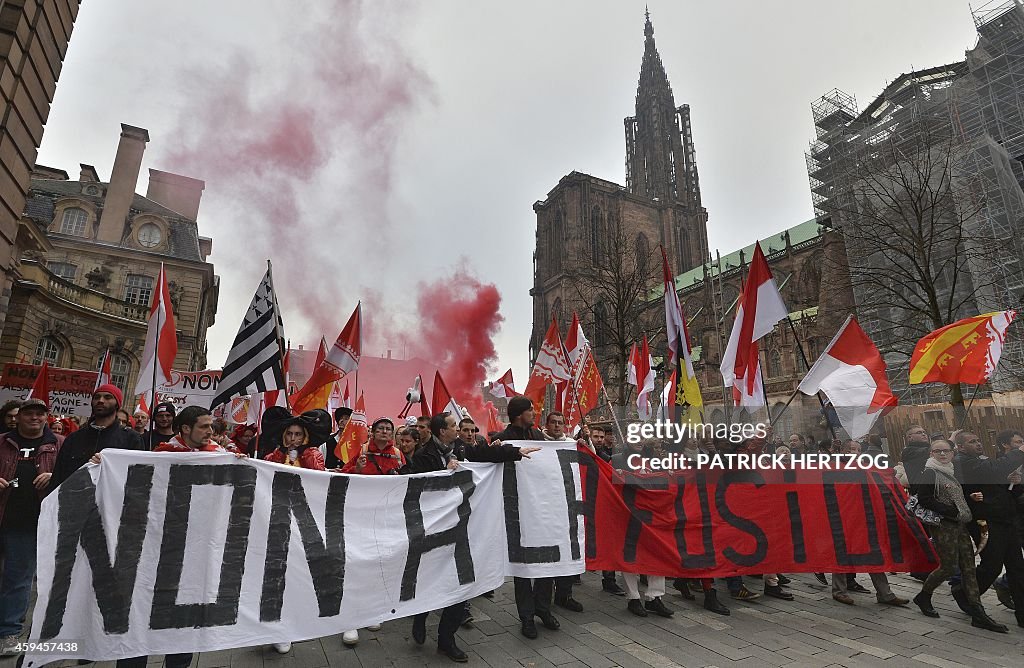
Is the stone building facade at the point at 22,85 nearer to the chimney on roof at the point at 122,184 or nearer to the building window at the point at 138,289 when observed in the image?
the building window at the point at 138,289

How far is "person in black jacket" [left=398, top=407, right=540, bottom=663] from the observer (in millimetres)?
4539

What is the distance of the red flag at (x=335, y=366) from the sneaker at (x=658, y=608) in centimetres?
504

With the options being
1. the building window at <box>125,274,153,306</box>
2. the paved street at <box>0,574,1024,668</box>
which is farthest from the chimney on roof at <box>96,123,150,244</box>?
the paved street at <box>0,574,1024,668</box>

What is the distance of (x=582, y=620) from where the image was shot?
5.61 meters

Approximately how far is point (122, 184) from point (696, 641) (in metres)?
38.1

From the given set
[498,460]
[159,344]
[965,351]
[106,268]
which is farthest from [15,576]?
[106,268]

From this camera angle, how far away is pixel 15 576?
174 inches

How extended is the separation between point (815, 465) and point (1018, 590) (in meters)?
2.14

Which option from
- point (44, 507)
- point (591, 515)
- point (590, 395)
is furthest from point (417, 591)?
point (590, 395)

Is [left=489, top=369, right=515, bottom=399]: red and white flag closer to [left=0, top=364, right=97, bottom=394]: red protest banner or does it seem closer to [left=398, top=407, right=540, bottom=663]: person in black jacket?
[left=398, top=407, right=540, bottom=663]: person in black jacket

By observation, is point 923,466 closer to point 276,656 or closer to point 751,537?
point 751,537

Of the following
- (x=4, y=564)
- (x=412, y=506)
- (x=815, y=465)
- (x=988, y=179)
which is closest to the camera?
(x=4, y=564)

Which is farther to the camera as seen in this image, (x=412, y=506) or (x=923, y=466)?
(x=923, y=466)

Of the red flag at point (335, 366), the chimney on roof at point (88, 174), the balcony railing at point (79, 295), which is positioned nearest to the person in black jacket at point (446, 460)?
the red flag at point (335, 366)
